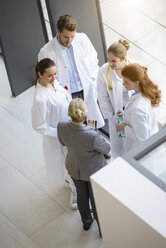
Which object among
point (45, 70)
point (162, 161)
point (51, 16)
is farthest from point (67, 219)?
point (162, 161)

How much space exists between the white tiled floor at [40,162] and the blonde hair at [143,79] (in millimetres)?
883

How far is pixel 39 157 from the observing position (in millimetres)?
4516

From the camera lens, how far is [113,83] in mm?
3465

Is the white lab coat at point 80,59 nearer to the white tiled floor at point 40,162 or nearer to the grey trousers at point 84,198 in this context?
the white tiled floor at point 40,162

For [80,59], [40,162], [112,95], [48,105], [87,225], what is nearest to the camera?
[48,105]

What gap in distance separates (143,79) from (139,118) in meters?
0.27

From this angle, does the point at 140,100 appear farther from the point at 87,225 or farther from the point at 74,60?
the point at 87,225

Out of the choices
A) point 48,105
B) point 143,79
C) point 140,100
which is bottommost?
point 48,105

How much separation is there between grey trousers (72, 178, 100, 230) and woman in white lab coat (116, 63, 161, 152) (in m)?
0.54

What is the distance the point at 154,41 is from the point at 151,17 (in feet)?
1.58

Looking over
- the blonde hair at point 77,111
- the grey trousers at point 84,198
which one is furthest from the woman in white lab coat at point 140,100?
the grey trousers at point 84,198

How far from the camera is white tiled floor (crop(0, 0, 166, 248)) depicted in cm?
375

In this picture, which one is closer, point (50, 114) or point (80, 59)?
point (50, 114)

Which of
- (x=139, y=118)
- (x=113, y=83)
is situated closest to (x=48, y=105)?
(x=113, y=83)
